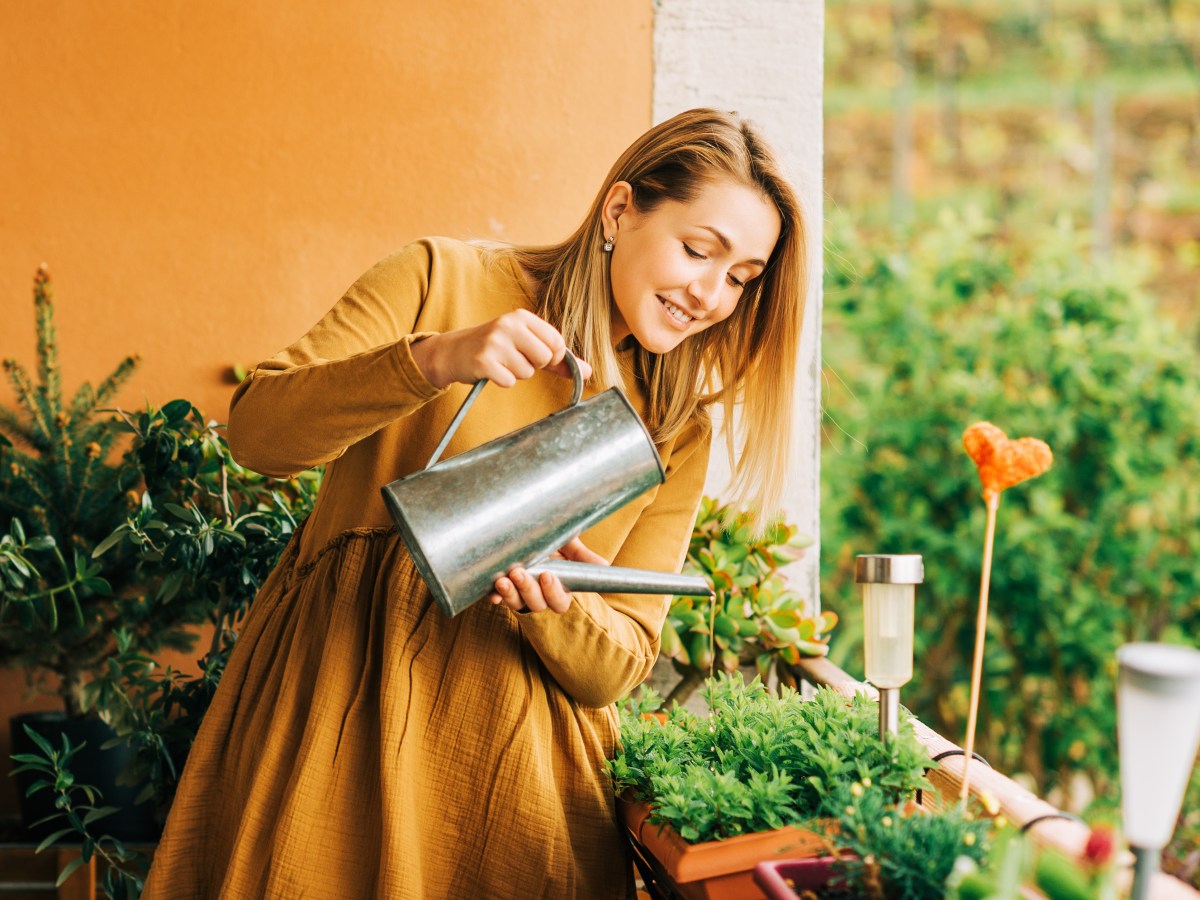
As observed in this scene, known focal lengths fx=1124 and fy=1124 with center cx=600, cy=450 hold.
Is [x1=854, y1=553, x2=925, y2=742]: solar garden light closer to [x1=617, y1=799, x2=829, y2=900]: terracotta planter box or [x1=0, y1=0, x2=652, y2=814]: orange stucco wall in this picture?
[x1=617, y1=799, x2=829, y2=900]: terracotta planter box

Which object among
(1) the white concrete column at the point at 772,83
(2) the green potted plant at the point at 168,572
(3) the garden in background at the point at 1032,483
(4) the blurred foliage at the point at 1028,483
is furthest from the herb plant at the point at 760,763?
(4) the blurred foliage at the point at 1028,483

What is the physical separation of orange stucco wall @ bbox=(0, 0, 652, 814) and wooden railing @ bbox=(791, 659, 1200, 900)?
137cm

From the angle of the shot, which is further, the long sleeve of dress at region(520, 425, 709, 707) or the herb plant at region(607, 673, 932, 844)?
Answer: the long sleeve of dress at region(520, 425, 709, 707)

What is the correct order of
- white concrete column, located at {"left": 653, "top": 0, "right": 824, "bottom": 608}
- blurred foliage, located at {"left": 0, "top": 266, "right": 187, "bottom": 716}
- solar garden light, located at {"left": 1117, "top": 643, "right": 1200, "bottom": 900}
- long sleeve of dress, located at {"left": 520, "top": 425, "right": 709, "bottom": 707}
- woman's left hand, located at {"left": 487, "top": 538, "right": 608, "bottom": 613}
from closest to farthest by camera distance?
1. solar garden light, located at {"left": 1117, "top": 643, "right": 1200, "bottom": 900}
2. woman's left hand, located at {"left": 487, "top": 538, "right": 608, "bottom": 613}
3. long sleeve of dress, located at {"left": 520, "top": 425, "right": 709, "bottom": 707}
4. blurred foliage, located at {"left": 0, "top": 266, "right": 187, "bottom": 716}
5. white concrete column, located at {"left": 653, "top": 0, "right": 824, "bottom": 608}

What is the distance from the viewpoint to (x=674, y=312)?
1.58 metres

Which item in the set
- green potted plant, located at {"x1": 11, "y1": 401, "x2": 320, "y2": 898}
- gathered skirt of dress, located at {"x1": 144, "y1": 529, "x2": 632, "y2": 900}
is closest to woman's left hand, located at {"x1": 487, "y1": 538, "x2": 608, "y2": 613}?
gathered skirt of dress, located at {"x1": 144, "y1": 529, "x2": 632, "y2": 900}

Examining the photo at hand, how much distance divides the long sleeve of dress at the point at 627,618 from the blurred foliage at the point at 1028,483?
1.87 m

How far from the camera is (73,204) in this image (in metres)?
2.28

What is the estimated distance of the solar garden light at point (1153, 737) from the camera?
0.85 m

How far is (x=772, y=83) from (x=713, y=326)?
0.91 meters

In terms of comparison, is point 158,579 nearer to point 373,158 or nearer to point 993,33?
point 373,158

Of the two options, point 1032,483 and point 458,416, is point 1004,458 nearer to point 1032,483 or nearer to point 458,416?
point 458,416

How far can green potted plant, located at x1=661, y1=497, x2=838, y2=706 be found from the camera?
2188mm

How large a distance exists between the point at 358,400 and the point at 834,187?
4.03 metres
